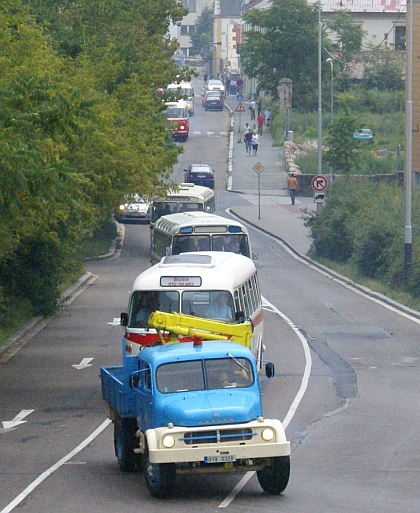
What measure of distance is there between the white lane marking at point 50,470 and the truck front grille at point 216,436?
84.8 inches

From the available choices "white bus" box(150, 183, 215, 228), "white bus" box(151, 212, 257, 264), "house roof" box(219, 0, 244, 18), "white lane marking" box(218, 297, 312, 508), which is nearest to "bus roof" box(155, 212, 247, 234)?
"white bus" box(151, 212, 257, 264)

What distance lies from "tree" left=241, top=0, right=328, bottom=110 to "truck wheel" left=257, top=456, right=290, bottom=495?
7042 centimetres

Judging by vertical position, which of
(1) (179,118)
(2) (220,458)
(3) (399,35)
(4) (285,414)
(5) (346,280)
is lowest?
(5) (346,280)

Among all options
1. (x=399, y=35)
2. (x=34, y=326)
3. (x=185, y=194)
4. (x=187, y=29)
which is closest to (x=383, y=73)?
(x=399, y=35)

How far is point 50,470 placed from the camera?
13789 millimetres

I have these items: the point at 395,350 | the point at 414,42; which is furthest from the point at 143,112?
the point at 414,42

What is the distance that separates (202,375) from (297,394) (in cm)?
701

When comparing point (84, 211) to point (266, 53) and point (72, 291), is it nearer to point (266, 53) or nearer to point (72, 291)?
point (72, 291)

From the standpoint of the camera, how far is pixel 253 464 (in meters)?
11.7

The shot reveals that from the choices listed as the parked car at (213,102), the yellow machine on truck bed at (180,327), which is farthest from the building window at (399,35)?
the yellow machine on truck bed at (180,327)

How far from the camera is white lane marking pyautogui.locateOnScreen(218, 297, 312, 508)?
12.1 metres

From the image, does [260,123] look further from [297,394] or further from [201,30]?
[201,30]

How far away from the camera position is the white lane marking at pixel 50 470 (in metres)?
11.9

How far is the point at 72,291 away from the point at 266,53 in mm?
49752
